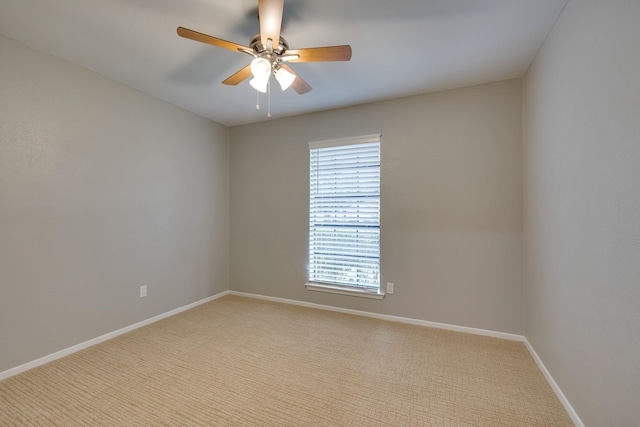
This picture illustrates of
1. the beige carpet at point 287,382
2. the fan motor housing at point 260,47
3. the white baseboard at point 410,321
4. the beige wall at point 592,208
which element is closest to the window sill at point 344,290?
the white baseboard at point 410,321

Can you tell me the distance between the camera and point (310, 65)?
7.72 ft

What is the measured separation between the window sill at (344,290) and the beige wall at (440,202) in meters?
0.07

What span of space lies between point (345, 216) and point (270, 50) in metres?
2.10

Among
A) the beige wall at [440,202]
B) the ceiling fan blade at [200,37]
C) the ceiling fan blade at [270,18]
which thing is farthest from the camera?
the beige wall at [440,202]

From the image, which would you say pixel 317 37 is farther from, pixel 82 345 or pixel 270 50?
pixel 82 345

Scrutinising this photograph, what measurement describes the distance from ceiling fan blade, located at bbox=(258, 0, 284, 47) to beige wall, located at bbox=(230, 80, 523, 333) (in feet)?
6.03

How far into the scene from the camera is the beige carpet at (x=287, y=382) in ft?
5.35

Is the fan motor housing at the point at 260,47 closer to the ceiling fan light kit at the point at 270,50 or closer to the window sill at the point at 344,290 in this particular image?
the ceiling fan light kit at the point at 270,50

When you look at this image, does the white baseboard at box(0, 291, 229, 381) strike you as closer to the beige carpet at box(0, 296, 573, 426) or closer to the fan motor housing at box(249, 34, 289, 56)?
the beige carpet at box(0, 296, 573, 426)

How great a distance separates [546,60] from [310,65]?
1.86 metres

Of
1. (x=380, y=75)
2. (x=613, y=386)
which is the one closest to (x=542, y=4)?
(x=380, y=75)

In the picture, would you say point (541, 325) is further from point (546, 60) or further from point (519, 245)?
point (546, 60)

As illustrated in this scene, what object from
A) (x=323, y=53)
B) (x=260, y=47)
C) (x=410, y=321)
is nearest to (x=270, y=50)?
(x=260, y=47)

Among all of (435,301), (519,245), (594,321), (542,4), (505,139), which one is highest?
(542,4)
